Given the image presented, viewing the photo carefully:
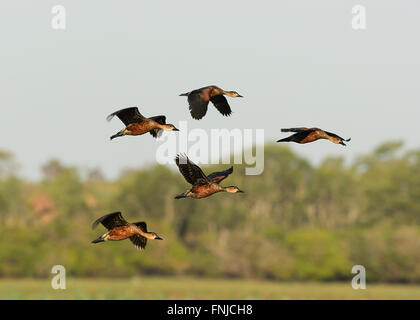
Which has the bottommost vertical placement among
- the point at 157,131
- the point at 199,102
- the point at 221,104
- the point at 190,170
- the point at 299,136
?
the point at 190,170

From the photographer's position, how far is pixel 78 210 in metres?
48.3

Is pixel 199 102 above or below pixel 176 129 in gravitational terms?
above

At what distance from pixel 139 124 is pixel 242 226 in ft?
124

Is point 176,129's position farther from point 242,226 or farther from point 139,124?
point 242,226

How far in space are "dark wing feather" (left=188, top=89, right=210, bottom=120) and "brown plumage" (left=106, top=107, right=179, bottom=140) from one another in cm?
49

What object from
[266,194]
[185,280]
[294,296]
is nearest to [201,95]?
[294,296]

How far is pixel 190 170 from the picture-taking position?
1090 centimetres

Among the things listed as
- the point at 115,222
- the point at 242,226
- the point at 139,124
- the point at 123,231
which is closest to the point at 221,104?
the point at 139,124

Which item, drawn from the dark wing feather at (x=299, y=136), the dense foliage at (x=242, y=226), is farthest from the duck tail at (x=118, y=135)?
the dense foliage at (x=242, y=226)

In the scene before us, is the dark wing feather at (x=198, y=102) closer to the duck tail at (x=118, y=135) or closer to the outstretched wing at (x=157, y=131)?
the outstretched wing at (x=157, y=131)

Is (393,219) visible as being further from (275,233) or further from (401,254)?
(275,233)

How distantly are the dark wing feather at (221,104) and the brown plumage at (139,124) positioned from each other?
1.15m

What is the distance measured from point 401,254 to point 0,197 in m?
22.4

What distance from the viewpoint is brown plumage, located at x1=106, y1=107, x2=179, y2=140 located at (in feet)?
36.6
